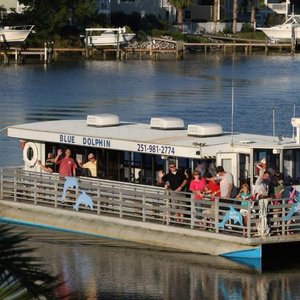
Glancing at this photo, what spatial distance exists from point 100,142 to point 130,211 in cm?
189

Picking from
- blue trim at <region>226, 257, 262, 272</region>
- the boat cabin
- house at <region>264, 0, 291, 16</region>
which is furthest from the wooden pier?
blue trim at <region>226, 257, 262, 272</region>

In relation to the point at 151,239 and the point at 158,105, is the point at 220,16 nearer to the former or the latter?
the point at 158,105

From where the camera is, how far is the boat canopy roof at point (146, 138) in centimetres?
2228

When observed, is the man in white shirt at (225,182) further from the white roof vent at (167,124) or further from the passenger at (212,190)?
the white roof vent at (167,124)

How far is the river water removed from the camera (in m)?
20.4

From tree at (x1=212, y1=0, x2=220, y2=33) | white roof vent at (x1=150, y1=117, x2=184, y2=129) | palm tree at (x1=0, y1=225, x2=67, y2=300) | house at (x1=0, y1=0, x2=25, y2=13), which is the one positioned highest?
palm tree at (x1=0, y1=225, x2=67, y2=300)

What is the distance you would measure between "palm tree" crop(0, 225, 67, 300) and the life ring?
18.7m

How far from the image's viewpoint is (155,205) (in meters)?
22.6

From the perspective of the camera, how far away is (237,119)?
5594 cm

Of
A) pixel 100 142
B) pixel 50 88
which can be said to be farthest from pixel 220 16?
pixel 100 142

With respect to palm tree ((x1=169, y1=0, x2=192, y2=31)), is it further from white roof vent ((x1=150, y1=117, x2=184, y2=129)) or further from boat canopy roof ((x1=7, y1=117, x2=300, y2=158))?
white roof vent ((x1=150, y1=117, x2=184, y2=129))

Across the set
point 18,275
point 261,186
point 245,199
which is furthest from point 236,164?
point 18,275

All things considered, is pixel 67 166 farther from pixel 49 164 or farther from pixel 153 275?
pixel 153 275

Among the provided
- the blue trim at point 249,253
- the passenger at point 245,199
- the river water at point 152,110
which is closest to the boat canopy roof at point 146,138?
the passenger at point 245,199
